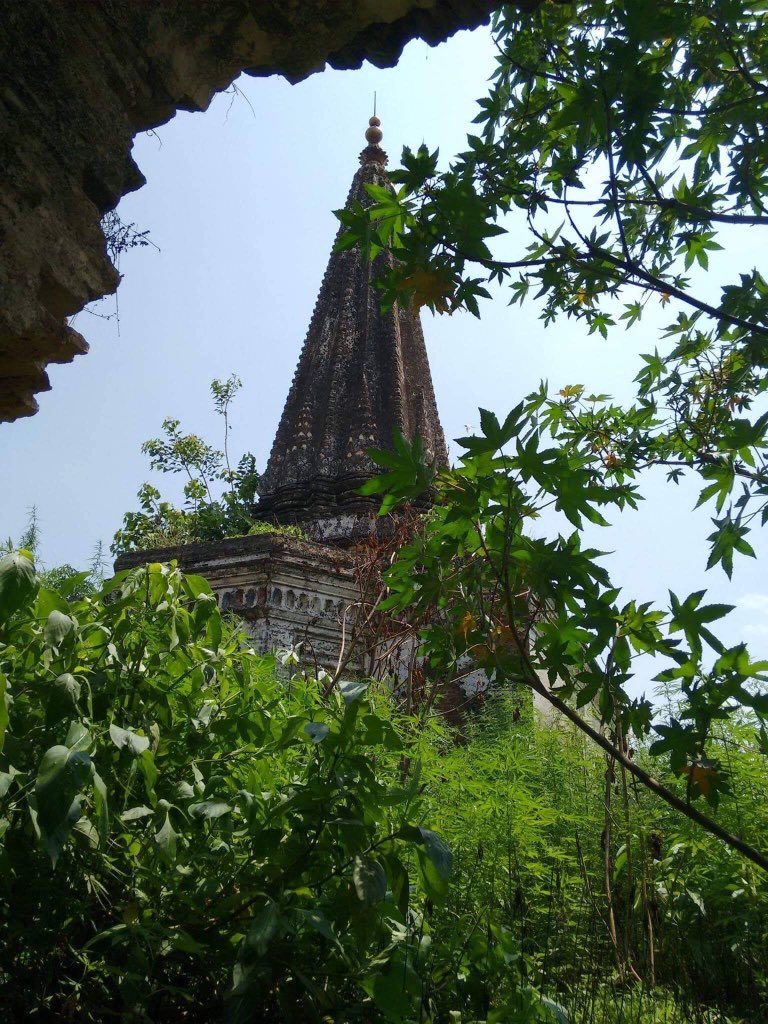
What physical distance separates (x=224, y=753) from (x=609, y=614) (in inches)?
37.6

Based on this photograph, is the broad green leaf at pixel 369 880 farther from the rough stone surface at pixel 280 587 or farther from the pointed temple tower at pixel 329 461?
the rough stone surface at pixel 280 587

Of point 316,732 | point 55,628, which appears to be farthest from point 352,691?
point 55,628

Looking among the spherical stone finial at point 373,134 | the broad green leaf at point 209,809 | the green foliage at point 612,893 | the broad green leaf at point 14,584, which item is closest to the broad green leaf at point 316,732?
the broad green leaf at point 209,809

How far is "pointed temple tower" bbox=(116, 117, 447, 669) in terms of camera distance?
5980mm

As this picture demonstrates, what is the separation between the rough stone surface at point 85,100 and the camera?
1.64m

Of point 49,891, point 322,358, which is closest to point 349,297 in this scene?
point 322,358

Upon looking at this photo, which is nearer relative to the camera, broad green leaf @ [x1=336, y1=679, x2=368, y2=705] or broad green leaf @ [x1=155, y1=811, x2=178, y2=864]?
broad green leaf @ [x1=155, y1=811, x2=178, y2=864]

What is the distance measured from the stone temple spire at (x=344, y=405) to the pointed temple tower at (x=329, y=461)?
1cm

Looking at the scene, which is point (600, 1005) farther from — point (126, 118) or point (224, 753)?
point (126, 118)

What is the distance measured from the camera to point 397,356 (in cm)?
964

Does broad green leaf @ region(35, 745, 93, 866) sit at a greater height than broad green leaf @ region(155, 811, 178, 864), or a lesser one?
greater

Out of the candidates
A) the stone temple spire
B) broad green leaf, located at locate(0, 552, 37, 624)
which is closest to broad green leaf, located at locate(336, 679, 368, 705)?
broad green leaf, located at locate(0, 552, 37, 624)

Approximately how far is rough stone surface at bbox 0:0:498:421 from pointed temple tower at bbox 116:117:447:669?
139 inches

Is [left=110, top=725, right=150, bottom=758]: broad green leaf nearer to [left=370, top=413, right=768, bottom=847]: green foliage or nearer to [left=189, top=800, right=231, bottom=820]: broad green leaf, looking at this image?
[left=189, top=800, right=231, bottom=820]: broad green leaf
